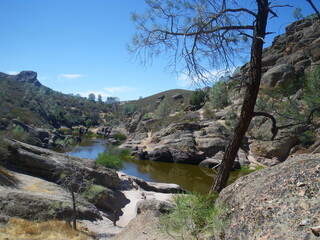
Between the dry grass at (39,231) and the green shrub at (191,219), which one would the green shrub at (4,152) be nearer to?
the dry grass at (39,231)

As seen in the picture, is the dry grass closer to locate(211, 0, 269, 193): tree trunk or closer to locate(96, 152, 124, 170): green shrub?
locate(211, 0, 269, 193): tree trunk

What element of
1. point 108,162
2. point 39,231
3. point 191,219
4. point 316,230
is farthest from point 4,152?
point 316,230

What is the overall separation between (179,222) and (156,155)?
3480 centimetres

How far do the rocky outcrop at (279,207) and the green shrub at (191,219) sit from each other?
0.17 meters

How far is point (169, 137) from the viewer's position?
42.2 meters

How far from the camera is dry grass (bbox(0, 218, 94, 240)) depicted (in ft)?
29.0

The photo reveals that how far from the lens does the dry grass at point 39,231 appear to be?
8.85 metres

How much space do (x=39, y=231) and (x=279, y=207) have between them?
953 centimetres

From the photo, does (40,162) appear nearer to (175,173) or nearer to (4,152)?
(4,152)

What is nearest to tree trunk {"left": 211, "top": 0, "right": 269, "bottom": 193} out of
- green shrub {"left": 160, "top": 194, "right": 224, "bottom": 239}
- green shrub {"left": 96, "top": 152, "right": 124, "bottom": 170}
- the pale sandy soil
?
green shrub {"left": 160, "top": 194, "right": 224, "bottom": 239}

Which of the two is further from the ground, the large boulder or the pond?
the large boulder

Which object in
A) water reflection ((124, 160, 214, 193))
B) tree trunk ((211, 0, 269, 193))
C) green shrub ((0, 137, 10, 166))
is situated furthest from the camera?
water reflection ((124, 160, 214, 193))

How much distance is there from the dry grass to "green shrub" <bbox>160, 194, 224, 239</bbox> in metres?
7.37

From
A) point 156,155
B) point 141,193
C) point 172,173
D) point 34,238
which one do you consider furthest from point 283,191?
point 156,155
